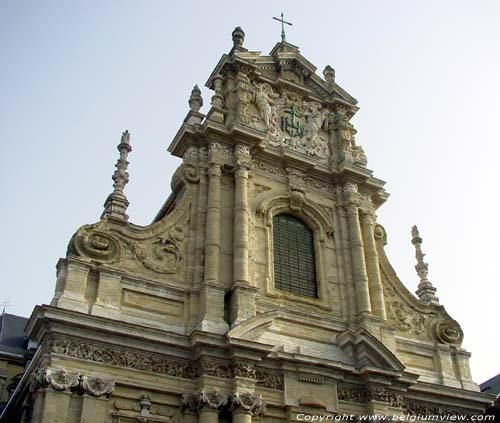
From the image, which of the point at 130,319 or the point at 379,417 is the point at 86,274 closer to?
the point at 130,319

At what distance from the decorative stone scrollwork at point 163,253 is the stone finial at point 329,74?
30.3 feet

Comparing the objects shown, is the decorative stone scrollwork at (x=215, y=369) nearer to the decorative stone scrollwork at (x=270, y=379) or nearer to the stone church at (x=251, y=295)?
the stone church at (x=251, y=295)

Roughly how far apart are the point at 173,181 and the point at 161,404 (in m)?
7.09

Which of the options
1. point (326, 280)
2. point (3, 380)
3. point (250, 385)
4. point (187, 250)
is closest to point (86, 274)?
point (187, 250)

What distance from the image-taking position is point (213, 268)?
16547 mm

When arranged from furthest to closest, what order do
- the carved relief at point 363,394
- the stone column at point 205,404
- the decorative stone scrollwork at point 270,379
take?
the carved relief at point 363,394 → the decorative stone scrollwork at point 270,379 → the stone column at point 205,404

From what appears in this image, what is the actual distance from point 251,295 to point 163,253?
2483 millimetres

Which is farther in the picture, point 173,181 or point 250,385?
point 173,181

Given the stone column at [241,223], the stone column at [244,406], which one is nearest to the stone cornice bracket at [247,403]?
the stone column at [244,406]

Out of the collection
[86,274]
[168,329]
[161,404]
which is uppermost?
[86,274]

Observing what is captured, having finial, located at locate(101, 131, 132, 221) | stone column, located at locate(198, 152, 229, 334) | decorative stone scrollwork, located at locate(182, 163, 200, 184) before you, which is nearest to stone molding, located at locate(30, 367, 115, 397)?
stone column, located at locate(198, 152, 229, 334)

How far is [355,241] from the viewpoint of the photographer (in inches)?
765

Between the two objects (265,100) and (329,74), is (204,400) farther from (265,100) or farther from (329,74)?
(329,74)

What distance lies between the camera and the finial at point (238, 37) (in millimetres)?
22188
